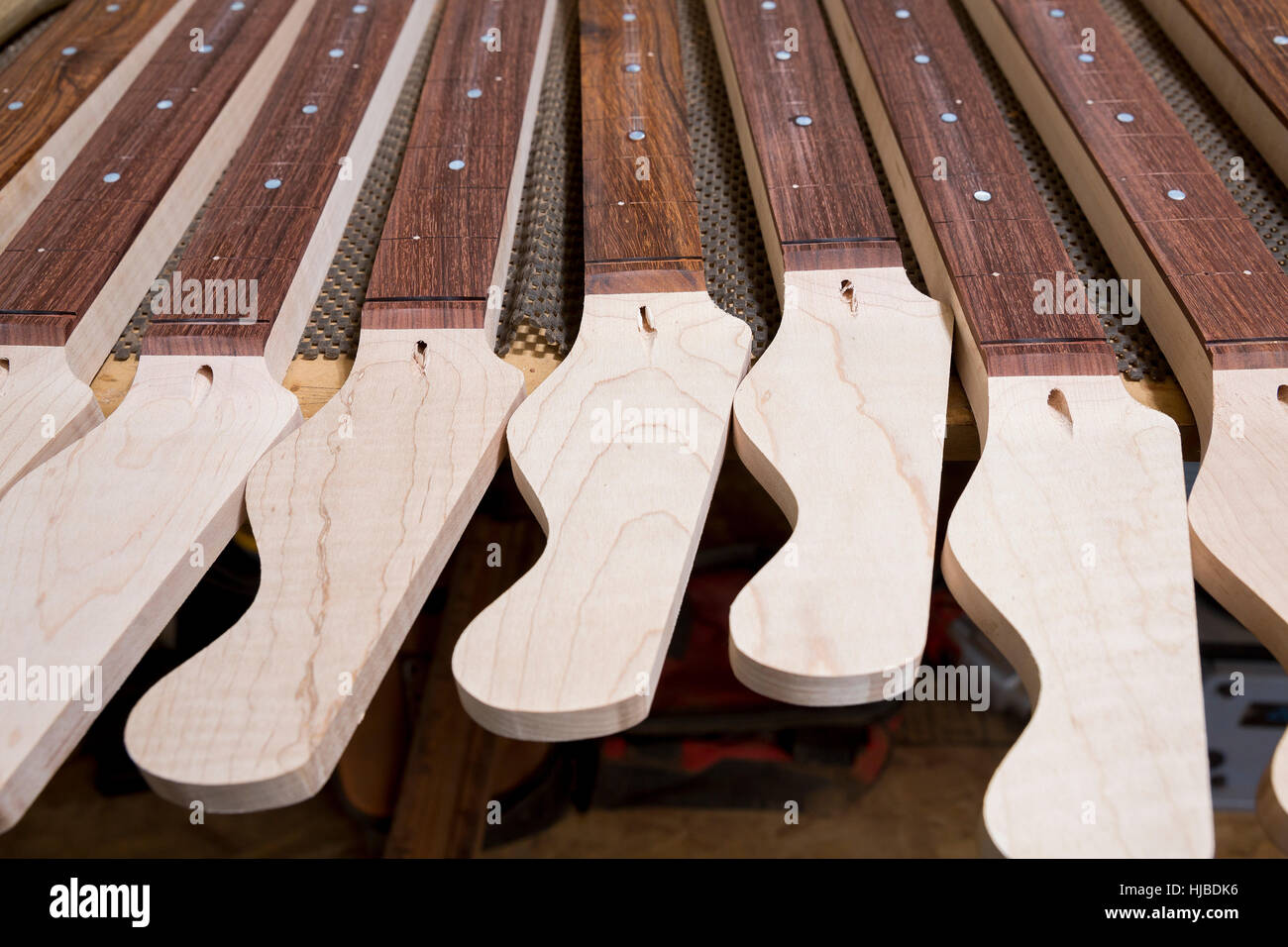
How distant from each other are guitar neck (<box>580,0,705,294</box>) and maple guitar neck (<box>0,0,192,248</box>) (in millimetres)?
507

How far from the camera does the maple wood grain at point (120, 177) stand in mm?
836

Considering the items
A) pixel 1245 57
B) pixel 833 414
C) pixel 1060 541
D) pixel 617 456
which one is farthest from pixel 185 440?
pixel 1245 57

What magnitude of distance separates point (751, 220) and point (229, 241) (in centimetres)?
46

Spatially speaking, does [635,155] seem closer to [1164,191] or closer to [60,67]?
[1164,191]

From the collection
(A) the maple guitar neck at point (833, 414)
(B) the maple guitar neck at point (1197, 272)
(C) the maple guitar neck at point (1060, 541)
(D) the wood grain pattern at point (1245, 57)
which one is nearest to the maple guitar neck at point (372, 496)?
(A) the maple guitar neck at point (833, 414)

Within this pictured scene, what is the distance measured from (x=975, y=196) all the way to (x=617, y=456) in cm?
44

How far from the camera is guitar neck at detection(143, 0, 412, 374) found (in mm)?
815

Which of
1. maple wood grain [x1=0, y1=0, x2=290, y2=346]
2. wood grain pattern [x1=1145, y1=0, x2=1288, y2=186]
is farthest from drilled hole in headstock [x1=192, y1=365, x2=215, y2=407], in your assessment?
wood grain pattern [x1=1145, y1=0, x2=1288, y2=186]

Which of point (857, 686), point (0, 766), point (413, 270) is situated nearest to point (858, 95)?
point (413, 270)

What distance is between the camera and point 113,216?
0.92 m

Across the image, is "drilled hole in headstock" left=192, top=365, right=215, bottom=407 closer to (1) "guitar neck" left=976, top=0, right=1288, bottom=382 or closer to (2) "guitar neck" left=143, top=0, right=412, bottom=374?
(2) "guitar neck" left=143, top=0, right=412, bottom=374

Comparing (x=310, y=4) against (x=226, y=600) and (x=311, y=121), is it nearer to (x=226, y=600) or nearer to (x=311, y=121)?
(x=311, y=121)

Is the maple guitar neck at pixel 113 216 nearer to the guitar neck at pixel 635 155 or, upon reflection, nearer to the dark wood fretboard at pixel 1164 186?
the guitar neck at pixel 635 155

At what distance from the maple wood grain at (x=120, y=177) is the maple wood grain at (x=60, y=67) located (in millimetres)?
43
